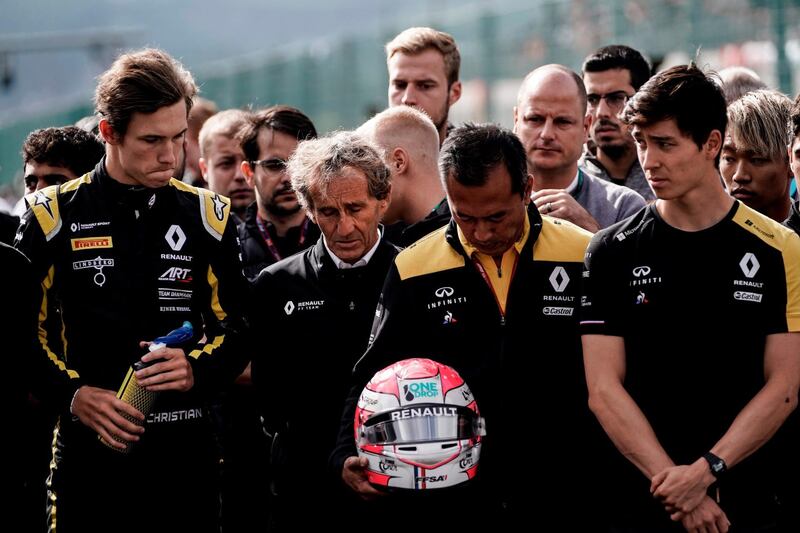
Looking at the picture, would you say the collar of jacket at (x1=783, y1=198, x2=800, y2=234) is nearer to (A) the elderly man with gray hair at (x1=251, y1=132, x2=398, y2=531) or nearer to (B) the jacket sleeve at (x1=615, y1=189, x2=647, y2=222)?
(B) the jacket sleeve at (x1=615, y1=189, x2=647, y2=222)

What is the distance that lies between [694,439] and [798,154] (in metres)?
1.44

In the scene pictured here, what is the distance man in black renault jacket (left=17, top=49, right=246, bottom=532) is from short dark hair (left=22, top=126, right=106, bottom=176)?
1.30m

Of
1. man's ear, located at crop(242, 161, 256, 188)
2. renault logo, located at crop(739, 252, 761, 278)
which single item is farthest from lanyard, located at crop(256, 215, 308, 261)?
renault logo, located at crop(739, 252, 761, 278)

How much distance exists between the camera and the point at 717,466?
4016 millimetres

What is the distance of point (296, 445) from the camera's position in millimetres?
4945

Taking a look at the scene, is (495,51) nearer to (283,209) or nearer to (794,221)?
(283,209)

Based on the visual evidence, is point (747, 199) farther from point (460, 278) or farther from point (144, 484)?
point (144, 484)

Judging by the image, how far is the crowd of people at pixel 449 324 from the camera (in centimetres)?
421

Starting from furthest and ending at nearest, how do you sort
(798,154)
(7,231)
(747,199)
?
(7,231)
(747,199)
(798,154)

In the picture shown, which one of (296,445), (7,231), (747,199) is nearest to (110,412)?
(296,445)

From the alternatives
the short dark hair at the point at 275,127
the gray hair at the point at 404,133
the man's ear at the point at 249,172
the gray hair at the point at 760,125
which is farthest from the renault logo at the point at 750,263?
the man's ear at the point at 249,172

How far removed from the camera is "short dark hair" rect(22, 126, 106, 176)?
20.2 feet

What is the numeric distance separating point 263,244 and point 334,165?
4.97 ft

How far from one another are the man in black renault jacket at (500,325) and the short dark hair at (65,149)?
7.99 ft
